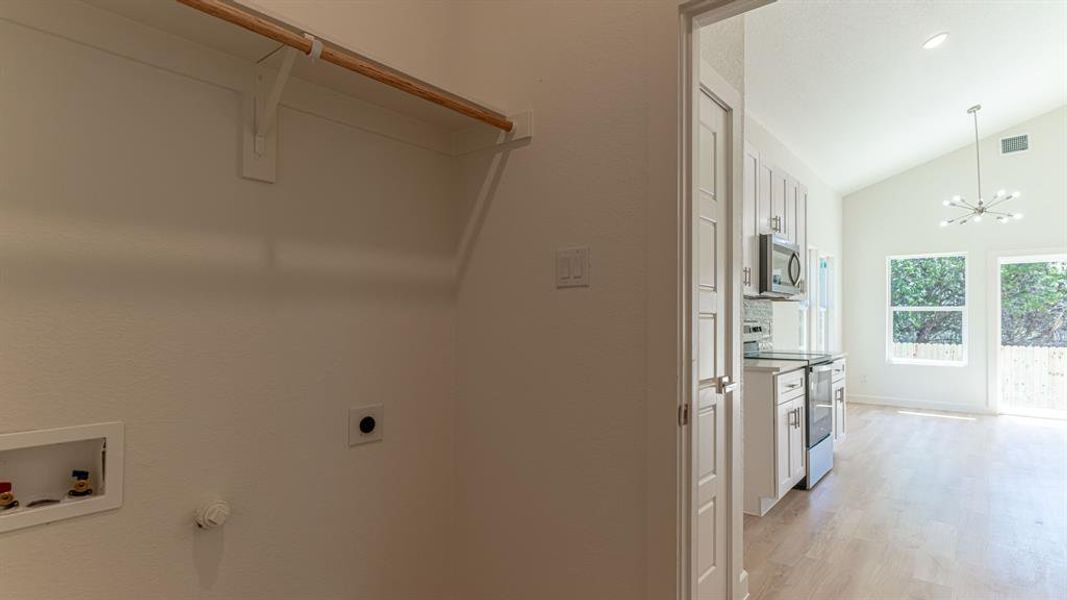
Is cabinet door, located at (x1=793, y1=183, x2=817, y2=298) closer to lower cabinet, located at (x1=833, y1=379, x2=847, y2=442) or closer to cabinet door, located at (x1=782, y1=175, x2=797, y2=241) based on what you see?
cabinet door, located at (x1=782, y1=175, x2=797, y2=241)

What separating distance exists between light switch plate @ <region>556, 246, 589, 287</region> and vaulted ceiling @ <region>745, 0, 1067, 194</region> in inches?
102

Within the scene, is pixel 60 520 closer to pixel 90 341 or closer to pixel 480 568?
pixel 90 341

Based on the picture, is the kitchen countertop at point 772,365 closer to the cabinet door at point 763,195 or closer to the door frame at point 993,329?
the cabinet door at point 763,195

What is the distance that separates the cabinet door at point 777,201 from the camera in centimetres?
442

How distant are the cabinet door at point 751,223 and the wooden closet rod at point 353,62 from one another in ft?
8.64

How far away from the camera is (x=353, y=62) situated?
128 centimetres

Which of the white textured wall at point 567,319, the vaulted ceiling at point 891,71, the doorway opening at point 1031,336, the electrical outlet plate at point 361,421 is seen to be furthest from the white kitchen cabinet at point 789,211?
the electrical outlet plate at point 361,421

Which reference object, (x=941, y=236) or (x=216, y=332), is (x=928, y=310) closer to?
(x=941, y=236)

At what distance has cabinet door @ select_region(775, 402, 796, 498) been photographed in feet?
10.7

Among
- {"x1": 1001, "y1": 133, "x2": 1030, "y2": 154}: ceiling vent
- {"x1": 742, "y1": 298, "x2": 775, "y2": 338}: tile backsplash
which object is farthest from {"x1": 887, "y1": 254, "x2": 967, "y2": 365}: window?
{"x1": 742, "y1": 298, "x2": 775, "y2": 338}: tile backsplash

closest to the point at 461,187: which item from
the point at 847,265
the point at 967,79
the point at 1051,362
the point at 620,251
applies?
the point at 620,251

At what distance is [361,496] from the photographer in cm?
160

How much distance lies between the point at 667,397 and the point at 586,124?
0.79 metres

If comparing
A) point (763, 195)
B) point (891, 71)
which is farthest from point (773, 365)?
point (891, 71)
